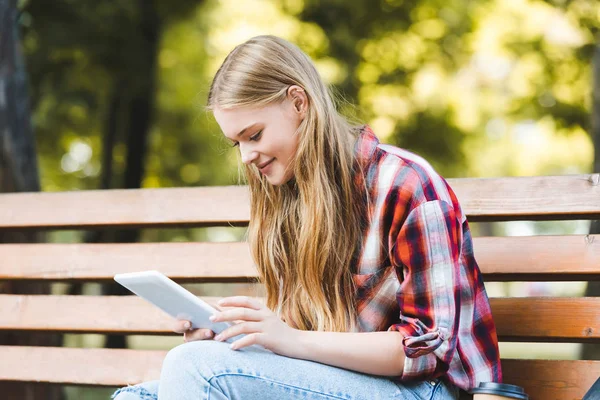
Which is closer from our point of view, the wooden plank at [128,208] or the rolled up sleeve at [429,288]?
the rolled up sleeve at [429,288]

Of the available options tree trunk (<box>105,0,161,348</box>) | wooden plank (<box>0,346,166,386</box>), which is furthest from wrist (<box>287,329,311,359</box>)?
tree trunk (<box>105,0,161,348</box>)

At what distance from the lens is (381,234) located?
2209 mm

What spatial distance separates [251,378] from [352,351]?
265 mm

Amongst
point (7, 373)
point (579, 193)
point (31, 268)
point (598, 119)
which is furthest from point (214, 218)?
point (598, 119)

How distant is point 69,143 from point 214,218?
869 cm

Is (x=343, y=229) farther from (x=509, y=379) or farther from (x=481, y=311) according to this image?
(x=509, y=379)

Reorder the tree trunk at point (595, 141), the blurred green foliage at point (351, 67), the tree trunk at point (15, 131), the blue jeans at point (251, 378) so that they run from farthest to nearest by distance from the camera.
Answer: the blurred green foliage at point (351, 67) < the tree trunk at point (15, 131) < the tree trunk at point (595, 141) < the blue jeans at point (251, 378)

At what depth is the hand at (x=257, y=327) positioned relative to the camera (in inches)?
78.7

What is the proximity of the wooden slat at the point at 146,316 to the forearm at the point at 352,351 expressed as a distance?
0.62 metres

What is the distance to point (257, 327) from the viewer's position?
202 cm

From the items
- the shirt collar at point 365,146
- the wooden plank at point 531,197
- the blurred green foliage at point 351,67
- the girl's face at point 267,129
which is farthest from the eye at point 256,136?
the blurred green foliage at point 351,67

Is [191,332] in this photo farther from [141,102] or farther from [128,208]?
[141,102]

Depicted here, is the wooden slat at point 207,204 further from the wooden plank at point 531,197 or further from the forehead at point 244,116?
the forehead at point 244,116

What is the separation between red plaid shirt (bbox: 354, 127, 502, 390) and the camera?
203 cm
